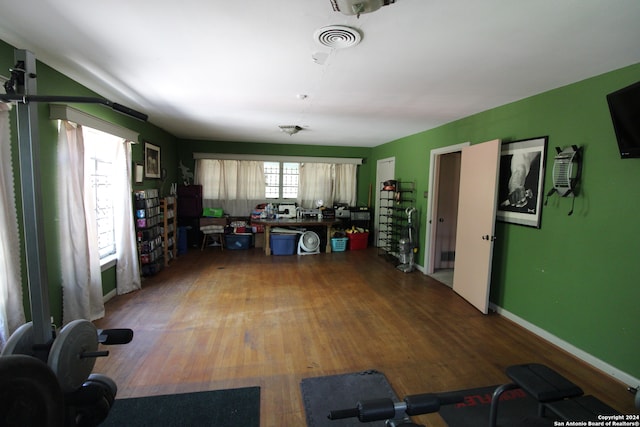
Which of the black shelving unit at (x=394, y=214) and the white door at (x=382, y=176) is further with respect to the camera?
the white door at (x=382, y=176)

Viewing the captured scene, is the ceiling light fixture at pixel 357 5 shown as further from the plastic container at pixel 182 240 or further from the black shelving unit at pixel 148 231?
the plastic container at pixel 182 240

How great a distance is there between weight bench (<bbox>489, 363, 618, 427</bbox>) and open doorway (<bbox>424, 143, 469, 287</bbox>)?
3.13m

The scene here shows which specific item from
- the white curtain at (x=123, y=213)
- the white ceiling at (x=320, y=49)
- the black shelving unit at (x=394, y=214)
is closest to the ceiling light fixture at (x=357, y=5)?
the white ceiling at (x=320, y=49)

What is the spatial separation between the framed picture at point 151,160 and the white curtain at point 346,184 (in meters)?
3.87

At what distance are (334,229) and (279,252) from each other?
1.45 metres

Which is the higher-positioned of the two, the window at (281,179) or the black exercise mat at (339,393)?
the window at (281,179)

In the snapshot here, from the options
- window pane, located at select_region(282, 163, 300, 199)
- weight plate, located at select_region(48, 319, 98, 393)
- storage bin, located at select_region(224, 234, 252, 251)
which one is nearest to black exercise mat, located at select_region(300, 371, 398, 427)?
weight plate, located at select_region(48, 319, 98, 393)

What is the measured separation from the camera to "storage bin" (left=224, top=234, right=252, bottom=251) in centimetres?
632

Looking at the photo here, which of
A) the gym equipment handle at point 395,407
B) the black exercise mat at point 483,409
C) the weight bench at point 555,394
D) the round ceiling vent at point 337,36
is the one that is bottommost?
the black exercise mat at point 483,409

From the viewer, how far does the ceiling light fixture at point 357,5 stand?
1.42 m

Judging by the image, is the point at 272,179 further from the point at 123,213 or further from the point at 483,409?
the point at 483,409

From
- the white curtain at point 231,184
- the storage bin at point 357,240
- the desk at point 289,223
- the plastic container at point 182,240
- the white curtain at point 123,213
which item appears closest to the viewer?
the white curtain at point 123,213

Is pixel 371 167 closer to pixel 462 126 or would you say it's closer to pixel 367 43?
pixel 462 126

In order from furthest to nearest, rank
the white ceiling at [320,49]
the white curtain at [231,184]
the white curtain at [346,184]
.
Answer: the white curtain at [346,184]
the white curtain at [231,184]
the white ceiling at [320,49]
